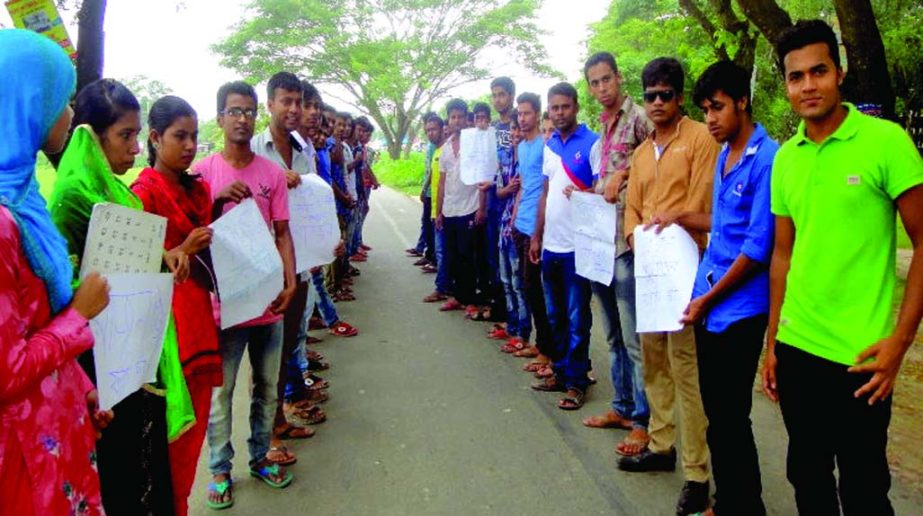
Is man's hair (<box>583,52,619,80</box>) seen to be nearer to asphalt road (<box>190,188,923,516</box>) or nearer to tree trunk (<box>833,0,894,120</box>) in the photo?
asphalt road (<box>190,188,923,516</box>)

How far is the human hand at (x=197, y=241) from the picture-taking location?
2.56 m

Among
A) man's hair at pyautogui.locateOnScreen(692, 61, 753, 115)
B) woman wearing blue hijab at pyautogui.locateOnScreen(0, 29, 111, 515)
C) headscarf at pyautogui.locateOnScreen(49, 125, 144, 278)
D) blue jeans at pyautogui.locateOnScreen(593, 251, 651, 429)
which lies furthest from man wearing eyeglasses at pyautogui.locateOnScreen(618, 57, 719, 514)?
woman wearing blue hijab at pyautogui.locateOnScreen(0, 29, 111, 515)

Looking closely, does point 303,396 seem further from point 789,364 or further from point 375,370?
point 789,364

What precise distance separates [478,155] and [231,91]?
3320 mm

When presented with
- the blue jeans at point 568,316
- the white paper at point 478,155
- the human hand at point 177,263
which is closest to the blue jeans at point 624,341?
the blue jeans at point 568,316

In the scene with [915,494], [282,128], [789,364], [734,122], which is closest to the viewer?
[789,364]

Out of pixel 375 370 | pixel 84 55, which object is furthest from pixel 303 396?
pixel 84 55

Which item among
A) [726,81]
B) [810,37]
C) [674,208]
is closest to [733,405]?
[674,208]

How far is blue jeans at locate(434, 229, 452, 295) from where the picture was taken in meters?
7.40

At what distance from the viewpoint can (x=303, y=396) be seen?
4.43 meters

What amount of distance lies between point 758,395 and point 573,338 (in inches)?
52.0

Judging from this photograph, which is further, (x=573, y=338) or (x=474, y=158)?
(x=474, y=158)

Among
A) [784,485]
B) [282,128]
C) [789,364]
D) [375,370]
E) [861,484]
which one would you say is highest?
[282,128]

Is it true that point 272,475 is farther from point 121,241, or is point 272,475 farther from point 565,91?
point 565,91
